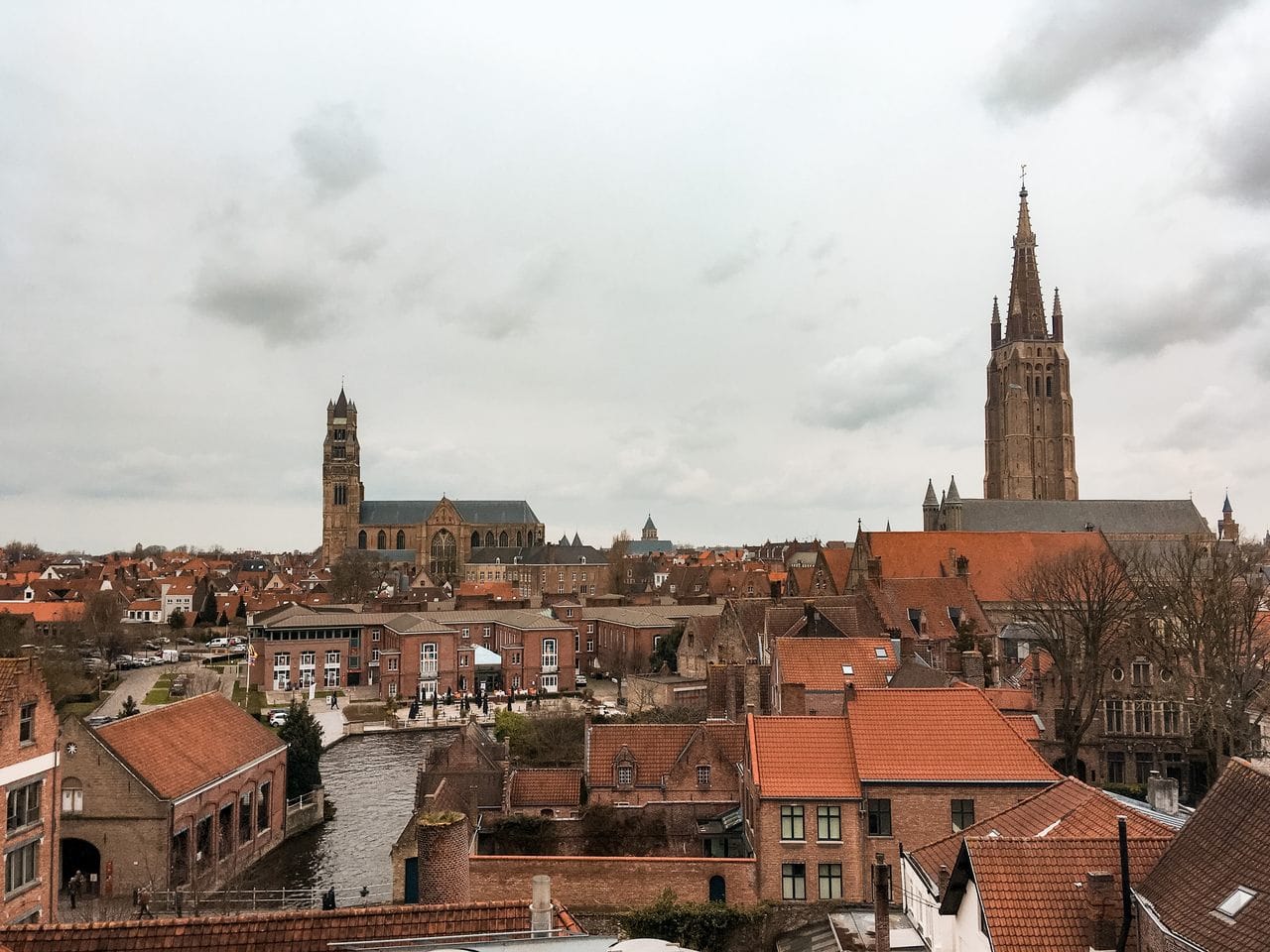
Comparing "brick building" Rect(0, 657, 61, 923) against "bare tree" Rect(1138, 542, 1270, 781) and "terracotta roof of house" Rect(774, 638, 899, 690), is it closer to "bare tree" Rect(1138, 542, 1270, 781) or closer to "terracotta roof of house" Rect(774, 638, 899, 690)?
"terracotta roof of house" Rect(774, 638, 899, 690)

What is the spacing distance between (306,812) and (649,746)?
16061mm

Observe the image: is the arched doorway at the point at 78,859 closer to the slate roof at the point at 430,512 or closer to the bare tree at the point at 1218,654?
the bare tree at the point at 1218,654

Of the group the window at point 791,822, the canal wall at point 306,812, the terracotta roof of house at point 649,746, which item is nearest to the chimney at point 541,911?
the window at point 791,822

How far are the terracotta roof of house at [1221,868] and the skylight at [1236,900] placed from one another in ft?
0.20

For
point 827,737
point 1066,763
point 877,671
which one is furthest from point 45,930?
point 1066,763

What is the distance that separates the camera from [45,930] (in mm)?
12172

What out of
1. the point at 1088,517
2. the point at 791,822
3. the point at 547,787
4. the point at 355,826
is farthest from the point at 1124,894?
the point at 1088,517

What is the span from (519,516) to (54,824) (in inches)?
5516

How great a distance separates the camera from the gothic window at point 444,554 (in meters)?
157

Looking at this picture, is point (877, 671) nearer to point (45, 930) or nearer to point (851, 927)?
point (851, 927)

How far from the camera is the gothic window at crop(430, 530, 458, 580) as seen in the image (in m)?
157

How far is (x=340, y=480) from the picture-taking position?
157 meters

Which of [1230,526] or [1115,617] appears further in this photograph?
[1230,526]

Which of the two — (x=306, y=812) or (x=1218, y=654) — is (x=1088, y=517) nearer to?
(x=1218, y=654)
